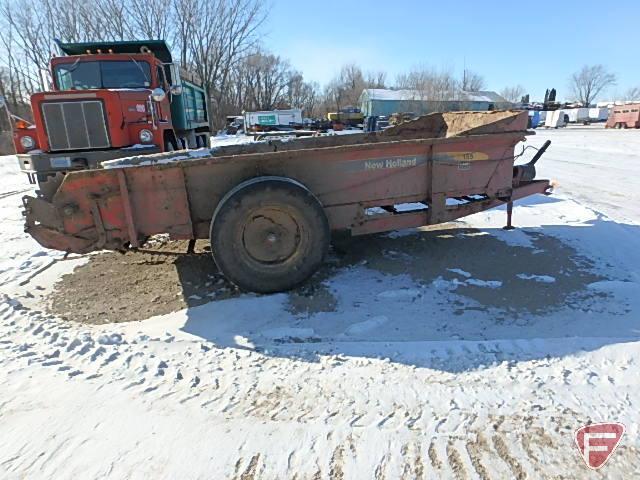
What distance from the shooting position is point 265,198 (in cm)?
399

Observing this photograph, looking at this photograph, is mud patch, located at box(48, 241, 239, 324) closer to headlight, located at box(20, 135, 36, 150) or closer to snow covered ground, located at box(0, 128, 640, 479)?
snow covered ground, located at box(0, 128, 640, 479)

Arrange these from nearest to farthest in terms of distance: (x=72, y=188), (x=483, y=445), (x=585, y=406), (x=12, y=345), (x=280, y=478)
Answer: (x=280, y=478), (x=483, y=445), (x=585, y=406), (x=12, y=345), (x=72, y=188)

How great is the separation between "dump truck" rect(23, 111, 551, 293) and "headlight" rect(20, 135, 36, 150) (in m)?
4.68

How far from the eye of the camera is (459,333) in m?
3.41

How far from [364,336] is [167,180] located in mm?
2315

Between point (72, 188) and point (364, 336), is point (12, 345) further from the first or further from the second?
point (364, 336)

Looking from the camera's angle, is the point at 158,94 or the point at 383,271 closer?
the point at 383,271

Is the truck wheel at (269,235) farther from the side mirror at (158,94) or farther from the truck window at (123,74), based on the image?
the truck window at (123,74)

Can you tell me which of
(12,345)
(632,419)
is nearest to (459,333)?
(632,419)

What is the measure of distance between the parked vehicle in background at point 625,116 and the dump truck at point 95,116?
44541mm

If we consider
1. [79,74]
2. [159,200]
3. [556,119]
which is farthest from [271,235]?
[556,119]

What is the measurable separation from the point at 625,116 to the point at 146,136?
153 ft

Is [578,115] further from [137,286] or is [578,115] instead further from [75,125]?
[137,286]

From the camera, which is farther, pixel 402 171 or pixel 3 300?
pixel 402 171
